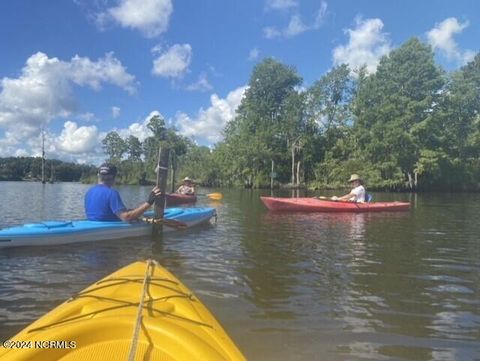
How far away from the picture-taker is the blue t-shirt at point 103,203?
9547mm

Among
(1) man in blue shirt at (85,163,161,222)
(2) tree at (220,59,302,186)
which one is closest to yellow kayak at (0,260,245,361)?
(1) man in blue shirt at (85,163,161,222)

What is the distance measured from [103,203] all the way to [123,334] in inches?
282

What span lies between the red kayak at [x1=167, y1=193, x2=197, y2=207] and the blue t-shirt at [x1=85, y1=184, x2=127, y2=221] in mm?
12276

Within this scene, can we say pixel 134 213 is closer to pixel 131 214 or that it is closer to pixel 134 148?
pixel 131 214

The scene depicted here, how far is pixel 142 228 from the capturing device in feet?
35.2

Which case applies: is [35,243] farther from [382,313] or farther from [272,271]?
[382,313]

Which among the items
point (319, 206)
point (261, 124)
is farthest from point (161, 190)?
point (261, 124)

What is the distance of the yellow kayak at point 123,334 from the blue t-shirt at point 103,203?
5.80 m

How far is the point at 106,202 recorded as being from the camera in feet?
32.5

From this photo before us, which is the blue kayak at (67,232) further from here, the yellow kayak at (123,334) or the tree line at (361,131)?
the tree line at (361,131)

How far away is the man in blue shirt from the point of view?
364 inches

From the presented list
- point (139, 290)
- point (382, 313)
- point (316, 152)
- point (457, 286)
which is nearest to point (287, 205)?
point (457, 286)

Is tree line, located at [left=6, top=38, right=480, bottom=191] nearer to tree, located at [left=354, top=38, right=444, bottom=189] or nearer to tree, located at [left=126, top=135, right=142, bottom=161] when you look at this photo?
tree, located at [left=354, top=38, right=444, bottom=189]

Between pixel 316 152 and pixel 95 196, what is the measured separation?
47991mm
